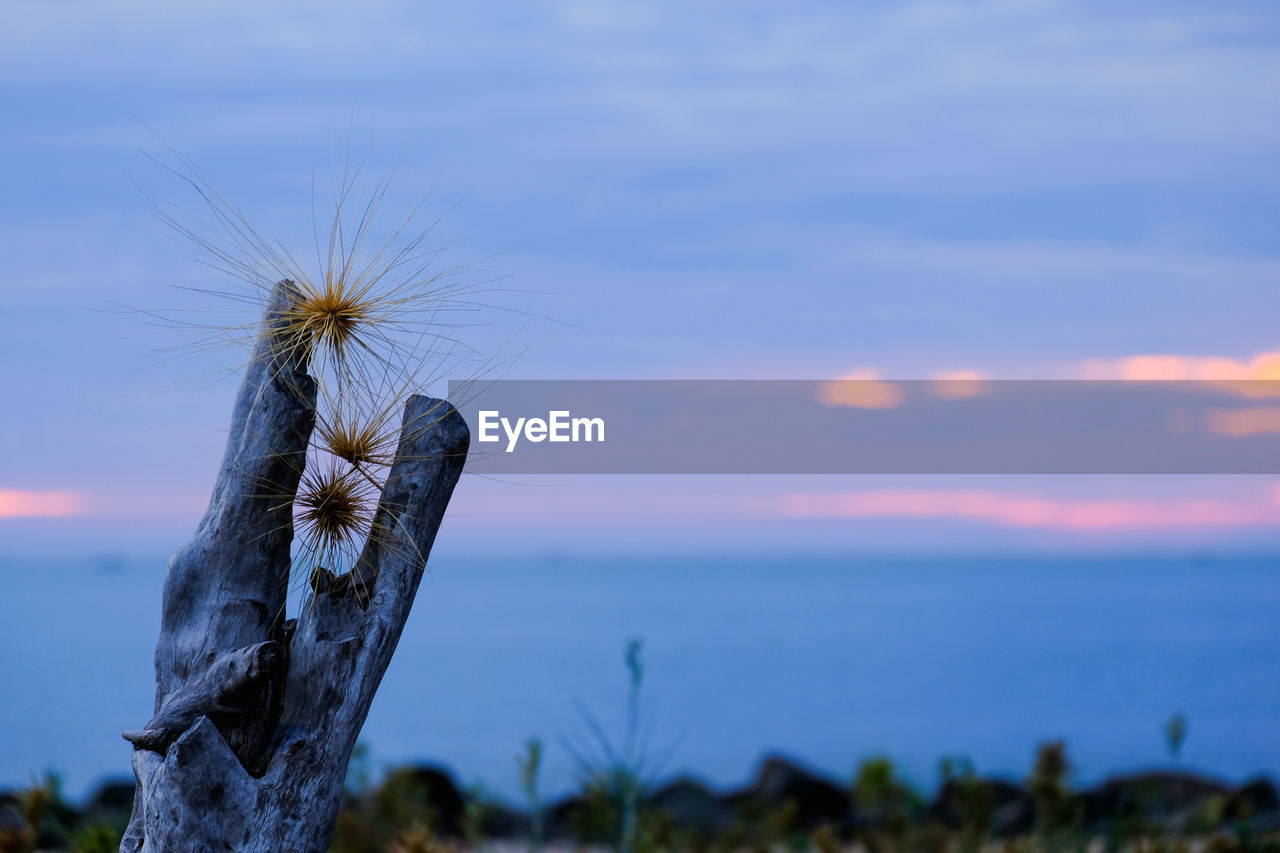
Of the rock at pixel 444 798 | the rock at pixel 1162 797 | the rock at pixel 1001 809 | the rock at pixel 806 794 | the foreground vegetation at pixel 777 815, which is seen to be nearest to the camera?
the foreground vegetation at pixel 777 815

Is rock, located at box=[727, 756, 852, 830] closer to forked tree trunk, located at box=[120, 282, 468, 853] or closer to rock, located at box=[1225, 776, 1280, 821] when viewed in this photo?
rock, located at box=[1225, 776, 1280, 821]

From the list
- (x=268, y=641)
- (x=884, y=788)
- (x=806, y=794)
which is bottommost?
(x=806, y=794)

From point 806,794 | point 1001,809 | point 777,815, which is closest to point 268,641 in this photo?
point 777,815

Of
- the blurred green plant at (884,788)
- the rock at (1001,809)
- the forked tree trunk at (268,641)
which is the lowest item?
the rock at (1001,809)

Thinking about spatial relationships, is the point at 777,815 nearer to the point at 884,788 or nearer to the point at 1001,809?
the point at 884,788

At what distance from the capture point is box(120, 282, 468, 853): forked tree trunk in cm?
254

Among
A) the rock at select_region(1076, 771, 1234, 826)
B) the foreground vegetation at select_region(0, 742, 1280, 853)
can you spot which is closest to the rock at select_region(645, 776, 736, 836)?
the foreground vegetation at select_region(0, 742, 1280, 853)

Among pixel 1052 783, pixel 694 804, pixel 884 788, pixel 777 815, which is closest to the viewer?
pixel 1052 783

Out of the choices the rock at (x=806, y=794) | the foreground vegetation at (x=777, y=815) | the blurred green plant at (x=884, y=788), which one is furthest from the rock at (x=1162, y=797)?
the blurred green plant at (x=884, y=788)

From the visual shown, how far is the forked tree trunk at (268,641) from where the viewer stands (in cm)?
254

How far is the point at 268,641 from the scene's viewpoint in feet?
8.73

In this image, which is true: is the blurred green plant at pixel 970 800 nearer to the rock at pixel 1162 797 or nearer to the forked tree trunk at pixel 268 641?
the rock at pixel 1162 797

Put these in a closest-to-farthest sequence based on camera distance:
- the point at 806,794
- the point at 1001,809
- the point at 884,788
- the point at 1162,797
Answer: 1. the point at 884,788
2. the point at 1162,797
3. the point at 1001,809
4. the point at 806,794

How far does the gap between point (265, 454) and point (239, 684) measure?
575mm
